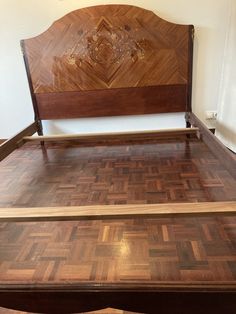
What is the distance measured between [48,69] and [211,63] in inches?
83.4

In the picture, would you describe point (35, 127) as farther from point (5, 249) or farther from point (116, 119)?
point (5, 249)

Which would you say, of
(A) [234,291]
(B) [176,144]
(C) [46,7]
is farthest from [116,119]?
(A) [234,291]

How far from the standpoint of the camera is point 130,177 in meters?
2.69

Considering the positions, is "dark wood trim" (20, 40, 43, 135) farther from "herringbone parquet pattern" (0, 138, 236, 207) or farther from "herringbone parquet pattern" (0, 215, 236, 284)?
"herringbone parquet pattern" (0, 215, 236, 284)

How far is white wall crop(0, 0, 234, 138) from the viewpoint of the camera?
3201 millimetres

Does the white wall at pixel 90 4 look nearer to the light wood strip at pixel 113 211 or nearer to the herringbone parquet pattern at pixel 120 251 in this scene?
the herringbone parquet pattern at pixel 120 251

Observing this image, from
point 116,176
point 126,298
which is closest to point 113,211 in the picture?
point 126,298

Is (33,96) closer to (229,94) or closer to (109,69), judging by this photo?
(109,69)

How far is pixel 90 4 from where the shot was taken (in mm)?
3215

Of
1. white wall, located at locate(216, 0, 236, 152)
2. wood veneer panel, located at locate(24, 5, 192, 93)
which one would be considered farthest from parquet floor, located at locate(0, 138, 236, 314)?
Result: wood veneer panel, located at locate(24, 5, 192, 93)

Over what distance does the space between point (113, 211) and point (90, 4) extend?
9.62 feet

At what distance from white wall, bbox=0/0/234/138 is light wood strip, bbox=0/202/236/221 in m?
2.61

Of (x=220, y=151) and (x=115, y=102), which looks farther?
(x=115, y=102)

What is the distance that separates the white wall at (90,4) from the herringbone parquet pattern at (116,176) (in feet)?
1.43
